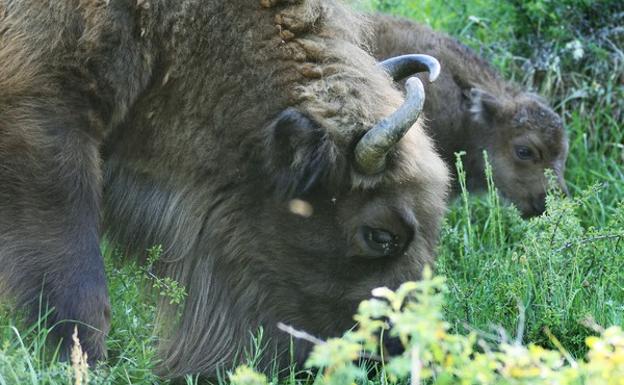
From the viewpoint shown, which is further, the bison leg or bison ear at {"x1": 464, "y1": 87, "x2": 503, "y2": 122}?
bison ear at {"x1": 464, "y1": 87, "x2": 503, "y2": 122}

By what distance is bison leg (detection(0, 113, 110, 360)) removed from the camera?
16.4ft

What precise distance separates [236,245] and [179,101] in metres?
0.76

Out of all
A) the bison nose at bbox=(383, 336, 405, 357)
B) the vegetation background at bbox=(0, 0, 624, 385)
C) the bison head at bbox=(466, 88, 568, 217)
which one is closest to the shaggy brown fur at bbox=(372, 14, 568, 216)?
the bison head at bbox=(466, 88, 568, 217)

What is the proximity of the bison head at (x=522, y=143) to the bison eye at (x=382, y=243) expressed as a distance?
13.5 feet

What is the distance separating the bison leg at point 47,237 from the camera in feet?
16.4

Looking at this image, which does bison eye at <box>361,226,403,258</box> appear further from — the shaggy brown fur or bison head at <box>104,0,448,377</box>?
the shaggy brown fur

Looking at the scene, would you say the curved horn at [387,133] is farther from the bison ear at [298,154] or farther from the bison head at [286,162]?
the bison ear at [298,154]

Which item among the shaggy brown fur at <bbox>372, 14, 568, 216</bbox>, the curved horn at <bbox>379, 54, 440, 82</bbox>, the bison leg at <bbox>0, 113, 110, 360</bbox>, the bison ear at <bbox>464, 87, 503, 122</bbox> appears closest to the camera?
the bison leg at <bbox>0, 113, 110, 360</bbox>

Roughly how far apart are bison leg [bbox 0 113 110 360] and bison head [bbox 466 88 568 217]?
4.98 metres

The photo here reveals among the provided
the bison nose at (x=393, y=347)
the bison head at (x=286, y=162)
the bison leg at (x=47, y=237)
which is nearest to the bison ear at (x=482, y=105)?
the bison head at (x=286, y=162)

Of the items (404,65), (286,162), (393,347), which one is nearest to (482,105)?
(404,65)


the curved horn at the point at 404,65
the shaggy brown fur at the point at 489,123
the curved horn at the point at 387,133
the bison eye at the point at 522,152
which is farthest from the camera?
the bison eye at the point at 522,152

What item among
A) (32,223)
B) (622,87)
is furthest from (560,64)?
(32,223)

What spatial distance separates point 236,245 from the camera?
18.4 feet
